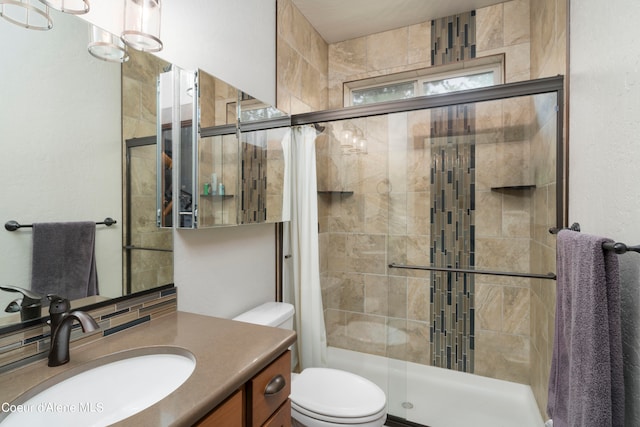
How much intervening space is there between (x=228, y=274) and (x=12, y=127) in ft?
3.48

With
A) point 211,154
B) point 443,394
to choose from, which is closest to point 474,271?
point 443,394

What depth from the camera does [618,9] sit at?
0.90m

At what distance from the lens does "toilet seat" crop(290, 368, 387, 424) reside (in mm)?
1369

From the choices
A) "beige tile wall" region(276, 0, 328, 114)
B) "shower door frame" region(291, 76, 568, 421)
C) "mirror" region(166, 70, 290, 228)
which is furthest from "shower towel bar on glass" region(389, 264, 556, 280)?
"beige tile wall" region(276, 0, 328, 114)

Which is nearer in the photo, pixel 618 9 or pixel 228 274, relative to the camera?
pixel 618 9

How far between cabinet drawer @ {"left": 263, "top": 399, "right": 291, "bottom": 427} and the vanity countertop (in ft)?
0.60

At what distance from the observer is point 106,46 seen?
1.03 m

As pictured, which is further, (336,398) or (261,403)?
(336,398)

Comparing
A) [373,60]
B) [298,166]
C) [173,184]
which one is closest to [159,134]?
[173,184]

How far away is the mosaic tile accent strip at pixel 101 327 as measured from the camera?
801mm

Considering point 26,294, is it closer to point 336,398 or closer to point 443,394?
point 336,398

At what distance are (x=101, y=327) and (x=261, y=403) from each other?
58 cm

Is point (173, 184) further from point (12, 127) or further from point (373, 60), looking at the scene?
point (373, 60)

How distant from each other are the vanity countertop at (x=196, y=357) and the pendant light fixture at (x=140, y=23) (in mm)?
987
